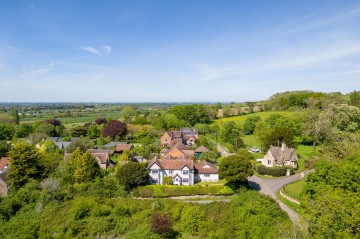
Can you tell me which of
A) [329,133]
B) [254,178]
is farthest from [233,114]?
[254,178]

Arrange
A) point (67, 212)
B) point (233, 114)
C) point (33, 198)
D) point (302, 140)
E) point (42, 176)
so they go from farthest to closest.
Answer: point (233, 114) → point (302, 140) → point (42, 176) → point (33, 198) → point (67, 212)

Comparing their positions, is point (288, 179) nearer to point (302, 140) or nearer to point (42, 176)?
point (302, 140)

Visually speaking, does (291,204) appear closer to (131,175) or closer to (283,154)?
(283,154)

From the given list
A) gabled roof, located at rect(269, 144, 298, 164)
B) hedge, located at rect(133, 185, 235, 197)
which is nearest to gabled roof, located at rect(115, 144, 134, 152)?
hedge, located at rect(133, 185, 235, 197)

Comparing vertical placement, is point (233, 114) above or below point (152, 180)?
above

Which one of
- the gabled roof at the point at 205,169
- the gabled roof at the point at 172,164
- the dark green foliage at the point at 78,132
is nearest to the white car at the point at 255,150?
the gabled roof at the point at 205,169

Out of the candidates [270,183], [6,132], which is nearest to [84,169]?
[270,183]

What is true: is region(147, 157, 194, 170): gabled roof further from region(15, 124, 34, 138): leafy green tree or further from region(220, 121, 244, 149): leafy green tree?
region(15, 124, 34, 138): leafy green tree

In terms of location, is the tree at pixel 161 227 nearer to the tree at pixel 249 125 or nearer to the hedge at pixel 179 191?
the hedge at pixel 179 191
